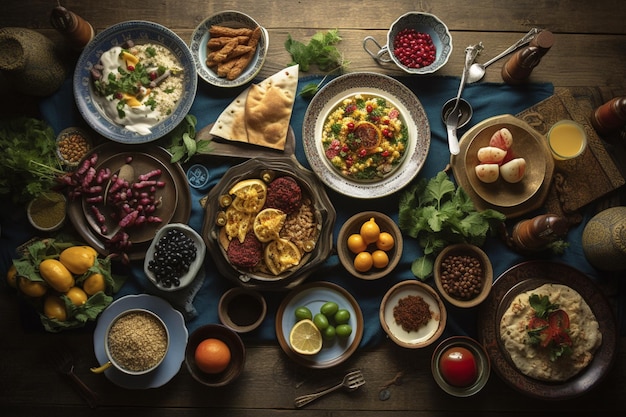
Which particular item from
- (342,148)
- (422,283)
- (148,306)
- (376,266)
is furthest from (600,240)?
(148,306)

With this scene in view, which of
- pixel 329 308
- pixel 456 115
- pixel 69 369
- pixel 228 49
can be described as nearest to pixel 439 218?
pixel 456 115

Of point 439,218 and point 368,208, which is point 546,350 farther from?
point 368,208

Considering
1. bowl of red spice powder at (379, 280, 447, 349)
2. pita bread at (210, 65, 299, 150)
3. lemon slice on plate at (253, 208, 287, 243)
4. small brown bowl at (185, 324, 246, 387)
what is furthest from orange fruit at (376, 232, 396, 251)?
small brown bowl at (185, 324, 246, 387)

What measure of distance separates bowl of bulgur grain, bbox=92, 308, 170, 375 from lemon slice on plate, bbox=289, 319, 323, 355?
755 mm

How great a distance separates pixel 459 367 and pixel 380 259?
2.58 feet

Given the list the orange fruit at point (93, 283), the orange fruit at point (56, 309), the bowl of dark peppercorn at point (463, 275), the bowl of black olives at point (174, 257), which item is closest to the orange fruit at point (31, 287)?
the orange fruit at point (56, 309)

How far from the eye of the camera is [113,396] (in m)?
3.33

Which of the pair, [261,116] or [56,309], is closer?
[56,309]

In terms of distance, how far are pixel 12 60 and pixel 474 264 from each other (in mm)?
3048

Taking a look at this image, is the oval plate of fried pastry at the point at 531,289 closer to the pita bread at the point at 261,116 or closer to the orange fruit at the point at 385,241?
the orange fruit at the point at 385,241

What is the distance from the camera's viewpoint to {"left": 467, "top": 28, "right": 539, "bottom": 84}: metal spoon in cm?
348

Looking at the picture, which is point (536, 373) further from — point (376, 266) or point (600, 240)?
point (376, 266)

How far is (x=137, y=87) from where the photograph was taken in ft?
11.0

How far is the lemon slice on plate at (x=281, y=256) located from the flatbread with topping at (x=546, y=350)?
1.35 meters
